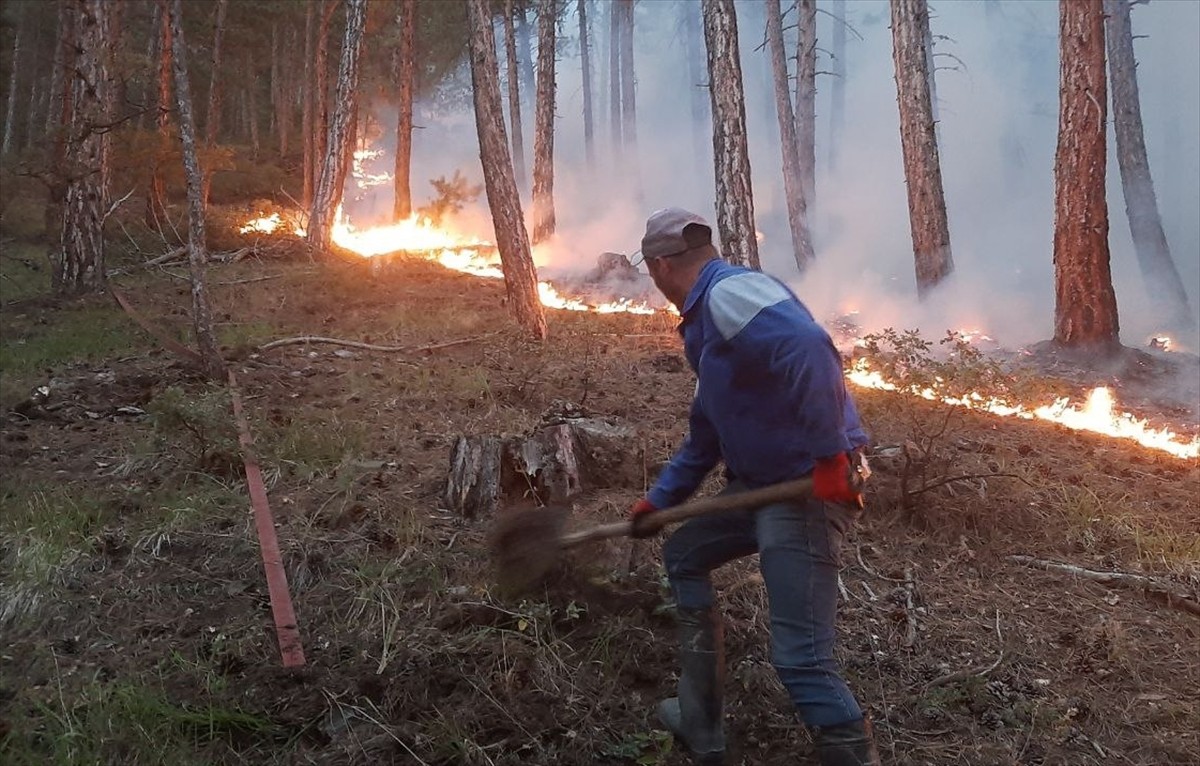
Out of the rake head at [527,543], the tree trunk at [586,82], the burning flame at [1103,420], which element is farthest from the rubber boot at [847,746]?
the tree trunk at [586,82]

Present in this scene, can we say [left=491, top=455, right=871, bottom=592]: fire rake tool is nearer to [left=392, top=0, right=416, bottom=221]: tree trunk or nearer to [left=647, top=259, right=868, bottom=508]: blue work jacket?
[left=647, top=259, right=868, bottom=508]: blue work jacket

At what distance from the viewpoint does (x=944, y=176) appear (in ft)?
99.3

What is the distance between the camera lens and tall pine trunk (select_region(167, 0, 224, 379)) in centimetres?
643

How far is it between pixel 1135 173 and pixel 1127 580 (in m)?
14.6

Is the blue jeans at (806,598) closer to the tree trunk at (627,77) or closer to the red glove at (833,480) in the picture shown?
the red glove at (833,480)

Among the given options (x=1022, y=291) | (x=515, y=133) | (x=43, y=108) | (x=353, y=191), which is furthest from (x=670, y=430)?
(x=353, y=191)

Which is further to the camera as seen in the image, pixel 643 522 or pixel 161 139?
pixel 161 139

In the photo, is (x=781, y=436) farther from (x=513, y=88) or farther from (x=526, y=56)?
(x=526, y=56)

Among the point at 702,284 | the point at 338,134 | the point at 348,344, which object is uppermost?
the point at 338,134

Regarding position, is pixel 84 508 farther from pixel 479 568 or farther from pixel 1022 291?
pixel 1022 291

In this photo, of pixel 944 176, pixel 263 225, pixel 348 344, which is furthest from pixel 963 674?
pixel 944 176

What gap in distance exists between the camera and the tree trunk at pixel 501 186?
33.3ft

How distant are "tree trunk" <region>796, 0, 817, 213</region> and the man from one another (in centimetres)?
1834

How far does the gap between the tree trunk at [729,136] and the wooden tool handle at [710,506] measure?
7.24 m
